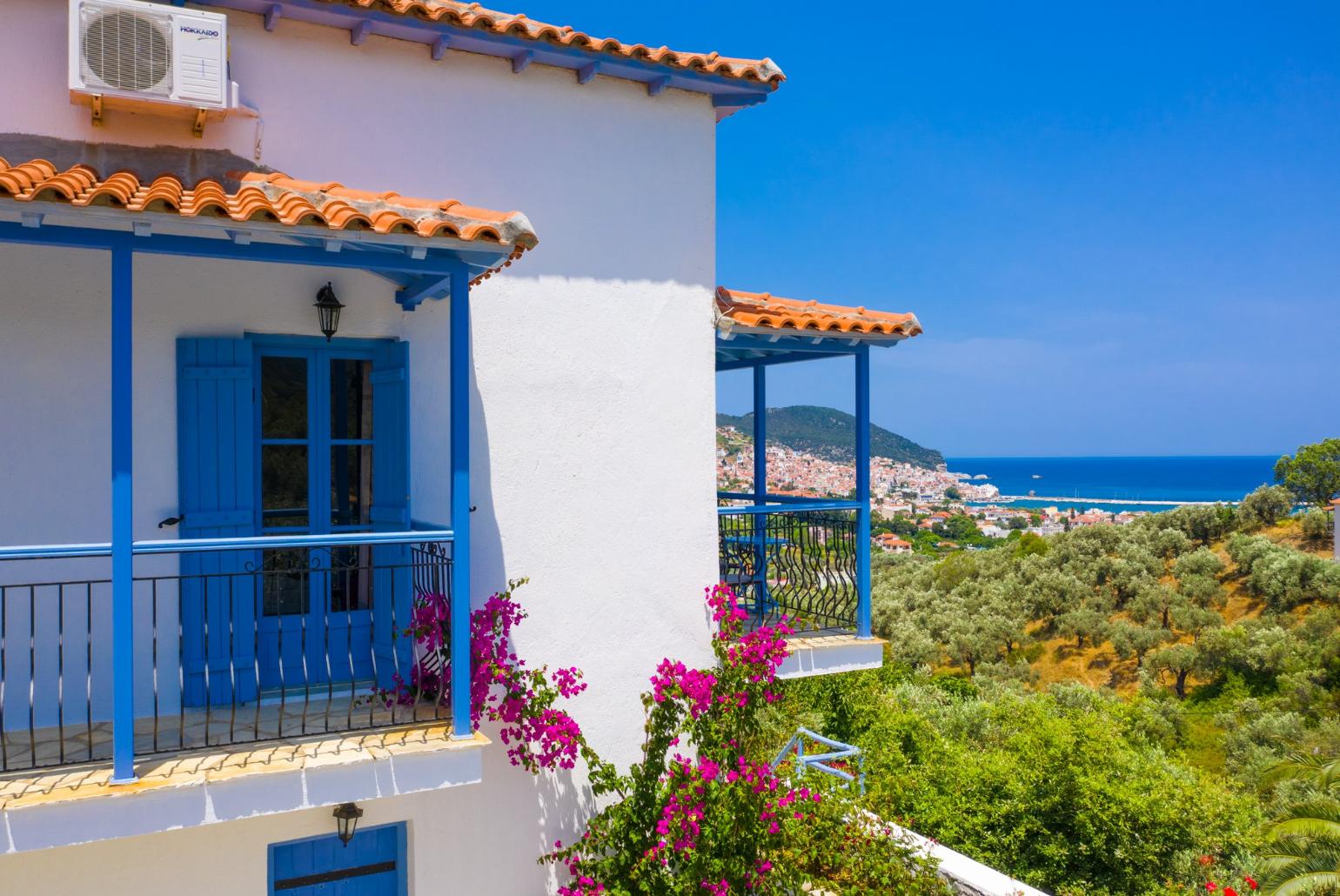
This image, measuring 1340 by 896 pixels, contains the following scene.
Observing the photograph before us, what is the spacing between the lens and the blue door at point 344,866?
6.00m

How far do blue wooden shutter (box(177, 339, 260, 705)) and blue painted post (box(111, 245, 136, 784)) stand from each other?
1.33m

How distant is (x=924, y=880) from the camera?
7.50m

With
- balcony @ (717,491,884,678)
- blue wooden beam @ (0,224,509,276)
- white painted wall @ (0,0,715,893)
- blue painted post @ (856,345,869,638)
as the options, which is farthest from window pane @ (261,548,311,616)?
blue painted post @ (856,345,869,638)

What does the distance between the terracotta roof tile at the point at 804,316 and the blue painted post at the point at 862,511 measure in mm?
309

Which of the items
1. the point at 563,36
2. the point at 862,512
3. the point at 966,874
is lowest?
the point at 966,874

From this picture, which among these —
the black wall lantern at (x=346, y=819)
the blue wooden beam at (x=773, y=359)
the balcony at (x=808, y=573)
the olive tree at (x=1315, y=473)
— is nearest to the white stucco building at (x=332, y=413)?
the black wall lantern at (x=346, y=819)

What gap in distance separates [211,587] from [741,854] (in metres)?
4.16

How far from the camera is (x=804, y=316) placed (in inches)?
304

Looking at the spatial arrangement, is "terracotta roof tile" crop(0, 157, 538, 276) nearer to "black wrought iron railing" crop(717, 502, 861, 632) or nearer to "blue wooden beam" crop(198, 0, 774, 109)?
"blue wooden beam" crop(198, 0, 774, 109)

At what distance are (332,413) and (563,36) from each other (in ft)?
10.9

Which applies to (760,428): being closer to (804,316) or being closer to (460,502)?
(804,316)

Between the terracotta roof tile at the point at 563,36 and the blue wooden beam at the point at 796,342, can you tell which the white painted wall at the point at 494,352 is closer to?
the terracotta roof tile at the point at 563,36

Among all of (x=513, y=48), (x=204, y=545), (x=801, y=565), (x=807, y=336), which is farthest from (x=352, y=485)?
(x=801, y=565)

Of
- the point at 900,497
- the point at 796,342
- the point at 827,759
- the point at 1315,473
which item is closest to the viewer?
the point at 796,342
